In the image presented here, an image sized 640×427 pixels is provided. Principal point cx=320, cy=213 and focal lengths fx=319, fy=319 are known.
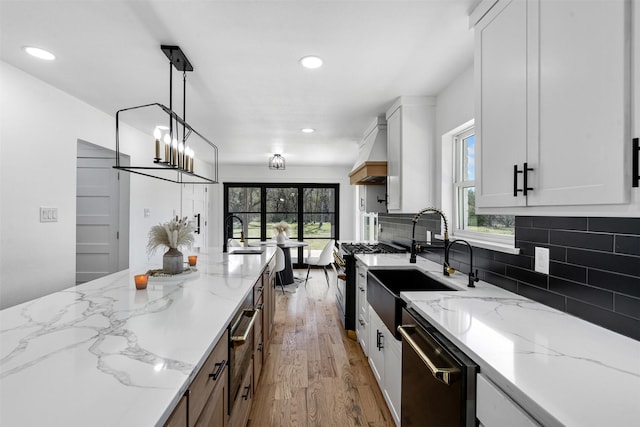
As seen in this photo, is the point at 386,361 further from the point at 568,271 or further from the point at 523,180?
the point at 523,180

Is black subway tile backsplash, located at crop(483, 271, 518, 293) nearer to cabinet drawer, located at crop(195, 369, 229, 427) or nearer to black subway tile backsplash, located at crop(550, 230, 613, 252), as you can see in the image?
black subway tile backsplash, located at crop(550, 230, 613, 252)

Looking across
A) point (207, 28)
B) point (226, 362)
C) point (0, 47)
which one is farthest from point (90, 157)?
point (226, 362)

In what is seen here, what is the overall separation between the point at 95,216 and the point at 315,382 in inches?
136

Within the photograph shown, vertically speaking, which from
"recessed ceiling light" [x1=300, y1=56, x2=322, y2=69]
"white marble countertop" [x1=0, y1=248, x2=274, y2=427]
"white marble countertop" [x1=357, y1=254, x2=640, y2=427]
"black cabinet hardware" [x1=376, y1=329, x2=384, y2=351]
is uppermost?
"recessed ceiling light" [x1=300, y1=56, x2=322, y2=69]

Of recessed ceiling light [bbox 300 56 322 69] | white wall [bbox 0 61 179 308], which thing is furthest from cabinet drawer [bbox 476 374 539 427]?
white wall [bbox 0 61 179 308]

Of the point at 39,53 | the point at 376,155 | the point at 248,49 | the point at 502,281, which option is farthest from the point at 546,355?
the point at 39,53

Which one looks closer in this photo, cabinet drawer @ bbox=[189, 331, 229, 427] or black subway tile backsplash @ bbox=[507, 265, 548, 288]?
cabinet drawer @ bbox=[189, 331, 229, 427]

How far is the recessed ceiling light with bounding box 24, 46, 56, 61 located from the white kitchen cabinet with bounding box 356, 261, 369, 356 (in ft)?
9.15

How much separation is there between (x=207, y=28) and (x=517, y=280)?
2.25 metres

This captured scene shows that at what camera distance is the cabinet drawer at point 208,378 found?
927mm

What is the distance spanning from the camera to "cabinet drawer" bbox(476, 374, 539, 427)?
0.81 metres

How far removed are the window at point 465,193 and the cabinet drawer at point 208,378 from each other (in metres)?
1.90

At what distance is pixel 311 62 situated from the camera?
2.26m

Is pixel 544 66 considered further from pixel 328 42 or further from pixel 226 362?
pixel 226 362
